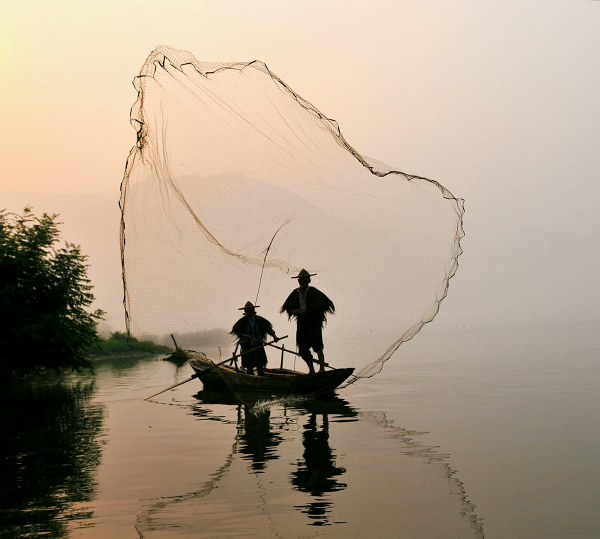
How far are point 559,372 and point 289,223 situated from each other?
13568mm

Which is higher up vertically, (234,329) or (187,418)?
(234,329)

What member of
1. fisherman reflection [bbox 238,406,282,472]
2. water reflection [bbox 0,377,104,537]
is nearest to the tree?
water reflection [bbox 0,377,104,537]

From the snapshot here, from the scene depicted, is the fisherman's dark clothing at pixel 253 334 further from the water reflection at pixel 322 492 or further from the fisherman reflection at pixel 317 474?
the fisherman reflection at pixel 317 474

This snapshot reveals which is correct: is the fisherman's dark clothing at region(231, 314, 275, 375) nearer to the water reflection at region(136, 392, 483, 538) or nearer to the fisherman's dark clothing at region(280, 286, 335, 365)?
the fisherman's dark clothing at region(280, 286, 335, 365)

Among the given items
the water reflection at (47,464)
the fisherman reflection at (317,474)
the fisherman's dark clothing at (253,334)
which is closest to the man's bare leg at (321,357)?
the fisherman's dark clothing at (253,334)

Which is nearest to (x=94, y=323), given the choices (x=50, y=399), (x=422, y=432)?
(x=50, y=399)

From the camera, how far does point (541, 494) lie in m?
7.54

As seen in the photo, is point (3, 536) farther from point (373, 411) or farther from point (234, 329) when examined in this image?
point (234, 329)

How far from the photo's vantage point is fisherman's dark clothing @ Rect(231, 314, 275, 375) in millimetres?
17562

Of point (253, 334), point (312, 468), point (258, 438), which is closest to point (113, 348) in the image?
point (253, 334)

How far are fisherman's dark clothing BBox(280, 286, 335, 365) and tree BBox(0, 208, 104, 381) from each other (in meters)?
13.0

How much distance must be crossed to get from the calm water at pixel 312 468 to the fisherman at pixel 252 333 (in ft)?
4.29

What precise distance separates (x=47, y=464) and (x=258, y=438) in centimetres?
306

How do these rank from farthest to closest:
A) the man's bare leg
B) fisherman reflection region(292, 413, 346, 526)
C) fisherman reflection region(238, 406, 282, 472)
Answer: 1. the man's bare leg
2. fisherman reflection region(238, 406, 282, 472)
3. fisherman reflection region(292, 413, 346, 526)
